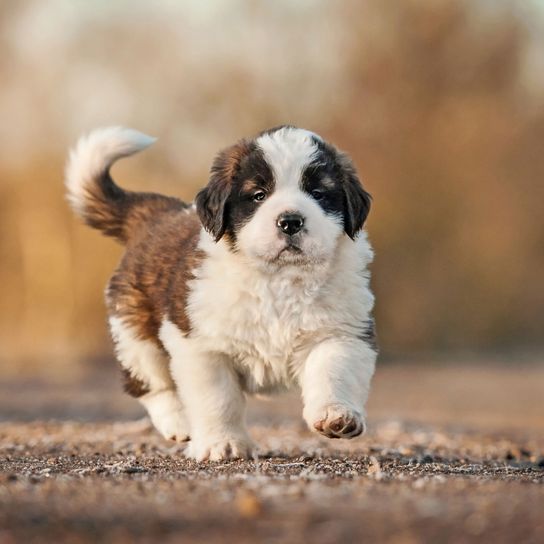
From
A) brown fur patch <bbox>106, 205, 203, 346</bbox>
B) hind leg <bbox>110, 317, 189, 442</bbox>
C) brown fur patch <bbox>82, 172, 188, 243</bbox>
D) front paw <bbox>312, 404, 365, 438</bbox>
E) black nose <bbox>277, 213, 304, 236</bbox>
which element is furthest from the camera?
brown fur patch <bbox>82, 172, 188, 243</bbox>

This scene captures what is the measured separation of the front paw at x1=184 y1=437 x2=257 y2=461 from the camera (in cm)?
521

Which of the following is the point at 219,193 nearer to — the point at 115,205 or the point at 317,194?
the point at 317,194

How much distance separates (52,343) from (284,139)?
1708 cm

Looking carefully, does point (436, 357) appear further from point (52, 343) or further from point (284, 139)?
point (284, 139)

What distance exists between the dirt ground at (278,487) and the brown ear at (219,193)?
1106mm

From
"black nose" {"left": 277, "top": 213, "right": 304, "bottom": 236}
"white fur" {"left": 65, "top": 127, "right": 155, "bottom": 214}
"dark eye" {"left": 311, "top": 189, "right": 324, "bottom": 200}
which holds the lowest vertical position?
"black nose" {"left": 277, "top": 213, "right": 304, "bottom": 236}

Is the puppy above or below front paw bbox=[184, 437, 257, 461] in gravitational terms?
above

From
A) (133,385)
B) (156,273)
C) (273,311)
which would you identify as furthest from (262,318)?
(133,385)

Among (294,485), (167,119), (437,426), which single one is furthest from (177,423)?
(167,119)

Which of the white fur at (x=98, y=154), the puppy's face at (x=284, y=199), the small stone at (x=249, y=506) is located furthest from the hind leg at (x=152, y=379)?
the small stone at (x=249, y=506)

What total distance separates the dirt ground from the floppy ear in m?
1.10

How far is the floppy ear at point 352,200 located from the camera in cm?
528

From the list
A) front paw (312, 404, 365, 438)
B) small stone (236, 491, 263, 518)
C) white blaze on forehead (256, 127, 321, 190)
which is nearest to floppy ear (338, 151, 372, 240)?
white blaze on forehead (256, 127, 321, 190)

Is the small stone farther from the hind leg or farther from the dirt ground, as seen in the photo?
the hind leg
